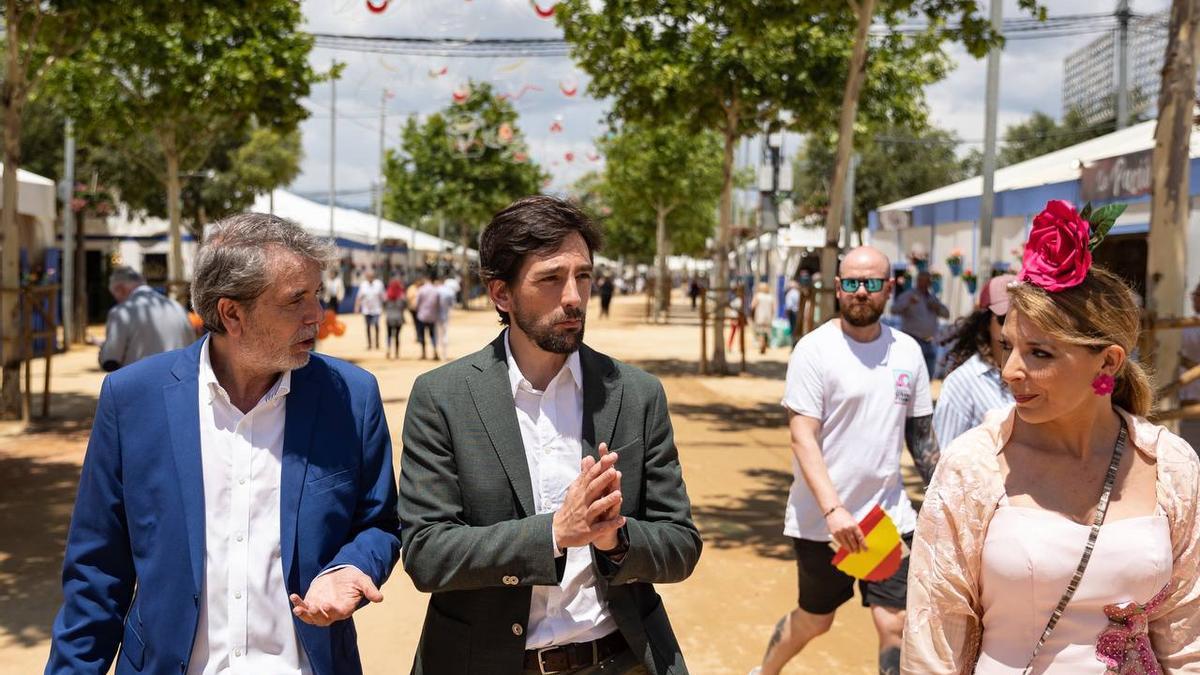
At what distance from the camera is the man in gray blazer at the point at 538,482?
2438 mm

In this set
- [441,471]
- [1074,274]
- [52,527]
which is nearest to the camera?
[1074,274]

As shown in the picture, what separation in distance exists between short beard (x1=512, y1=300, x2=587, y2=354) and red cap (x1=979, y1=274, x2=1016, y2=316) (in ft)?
7.31

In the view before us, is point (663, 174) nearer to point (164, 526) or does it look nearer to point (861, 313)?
point (861, 313)

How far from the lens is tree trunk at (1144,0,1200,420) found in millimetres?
6090

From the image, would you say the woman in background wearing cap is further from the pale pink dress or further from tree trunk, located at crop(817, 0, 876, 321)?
tree trunk, located at crop(817, 0, 876, 321)

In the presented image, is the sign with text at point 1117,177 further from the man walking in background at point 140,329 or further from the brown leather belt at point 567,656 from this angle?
the brown leather belt at point 567,656

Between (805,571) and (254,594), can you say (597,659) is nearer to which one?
(254,594)

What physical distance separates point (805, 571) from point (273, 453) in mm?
2611

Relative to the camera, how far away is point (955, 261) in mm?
Answer: 19844

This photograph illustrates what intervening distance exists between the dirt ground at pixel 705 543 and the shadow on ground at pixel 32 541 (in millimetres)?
11

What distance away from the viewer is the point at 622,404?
261cm

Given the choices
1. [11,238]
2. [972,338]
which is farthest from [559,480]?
[11,238]

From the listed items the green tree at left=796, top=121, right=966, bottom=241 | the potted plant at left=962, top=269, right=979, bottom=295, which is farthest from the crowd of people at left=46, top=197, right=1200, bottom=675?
the green tree at left=796, top=121, right=966, bottom=241

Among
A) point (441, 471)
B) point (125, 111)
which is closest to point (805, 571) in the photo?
point (441, 471)
